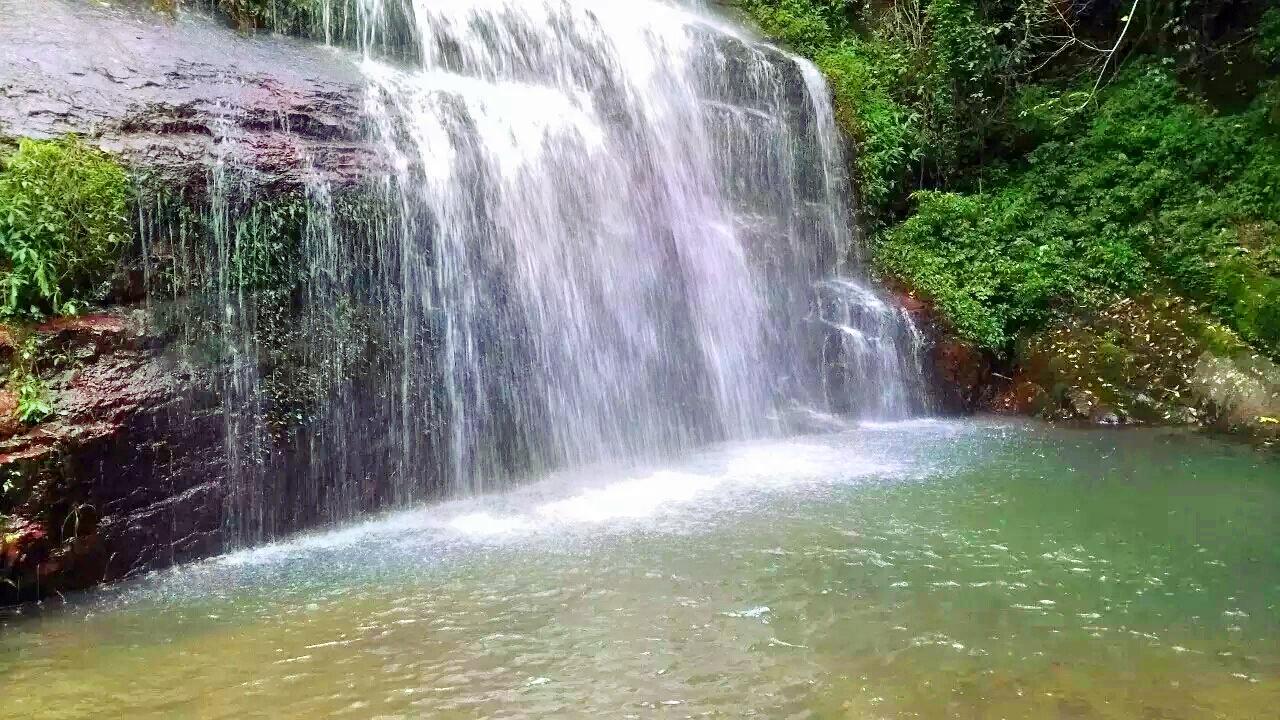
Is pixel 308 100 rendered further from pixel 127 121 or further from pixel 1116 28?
pixel 1116 28

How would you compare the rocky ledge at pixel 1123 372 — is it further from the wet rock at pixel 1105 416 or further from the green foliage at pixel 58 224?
the green foliage at pixel 58 224

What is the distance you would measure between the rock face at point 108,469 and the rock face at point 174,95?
145 centimetres

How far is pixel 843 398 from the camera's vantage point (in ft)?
38.7

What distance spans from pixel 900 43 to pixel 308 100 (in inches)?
452

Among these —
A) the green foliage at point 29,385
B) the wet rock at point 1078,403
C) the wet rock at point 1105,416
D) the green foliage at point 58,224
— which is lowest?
the wet rock at point 1105,416

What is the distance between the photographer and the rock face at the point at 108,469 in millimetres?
5402

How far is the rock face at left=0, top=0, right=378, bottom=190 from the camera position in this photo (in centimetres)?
644

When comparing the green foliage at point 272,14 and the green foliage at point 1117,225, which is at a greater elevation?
the green foliage at point 272,14

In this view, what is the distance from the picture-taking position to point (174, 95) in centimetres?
700

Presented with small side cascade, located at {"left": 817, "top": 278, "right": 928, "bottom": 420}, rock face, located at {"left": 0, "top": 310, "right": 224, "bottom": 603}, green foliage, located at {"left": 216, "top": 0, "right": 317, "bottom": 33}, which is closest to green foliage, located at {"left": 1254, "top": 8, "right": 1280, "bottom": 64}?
small side cascade, located at {"left": 817, "top": 278, "right": 928, "bottom": 420}

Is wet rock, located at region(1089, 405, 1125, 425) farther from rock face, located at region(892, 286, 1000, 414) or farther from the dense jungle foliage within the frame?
the dense jungle foliage

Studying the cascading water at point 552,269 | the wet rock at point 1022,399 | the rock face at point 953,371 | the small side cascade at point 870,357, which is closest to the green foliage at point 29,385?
the cascading water at point 552,269

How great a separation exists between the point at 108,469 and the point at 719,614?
164 inches

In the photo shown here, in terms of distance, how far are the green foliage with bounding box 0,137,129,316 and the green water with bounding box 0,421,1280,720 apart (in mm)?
2107
